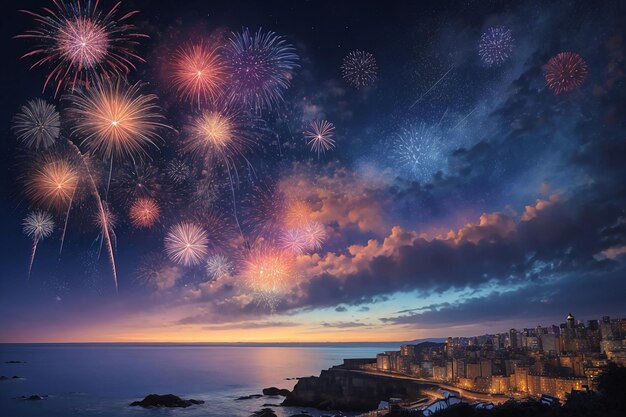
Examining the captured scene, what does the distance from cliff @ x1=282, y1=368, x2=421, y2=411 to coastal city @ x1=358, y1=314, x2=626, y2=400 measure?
12858 millimetres

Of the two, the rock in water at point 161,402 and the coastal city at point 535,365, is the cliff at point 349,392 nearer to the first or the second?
the coastal city at point 535,365

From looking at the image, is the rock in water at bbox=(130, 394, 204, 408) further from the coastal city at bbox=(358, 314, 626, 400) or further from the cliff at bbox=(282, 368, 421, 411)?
the coastal city at bbox=(358, 314, 626, 400)

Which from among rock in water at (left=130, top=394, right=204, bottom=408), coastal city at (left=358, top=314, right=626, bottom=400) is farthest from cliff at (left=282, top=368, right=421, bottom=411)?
rock in water at (left=130, top=394, right=204, bottom=408)

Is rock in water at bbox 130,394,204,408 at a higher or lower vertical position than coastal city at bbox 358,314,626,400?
lower

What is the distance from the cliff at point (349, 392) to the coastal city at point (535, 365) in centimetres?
1286

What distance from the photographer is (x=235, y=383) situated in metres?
141

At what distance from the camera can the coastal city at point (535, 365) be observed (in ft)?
241

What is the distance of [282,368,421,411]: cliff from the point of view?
8556 centimetres

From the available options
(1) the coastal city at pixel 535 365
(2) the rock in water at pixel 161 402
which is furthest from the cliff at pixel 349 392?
(2) the rock in water at pixel 161 402

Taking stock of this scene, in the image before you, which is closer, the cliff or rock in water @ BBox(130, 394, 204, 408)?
the cliff

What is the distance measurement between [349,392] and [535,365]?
121ft

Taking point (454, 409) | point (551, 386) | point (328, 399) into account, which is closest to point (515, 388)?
point (551, 386)

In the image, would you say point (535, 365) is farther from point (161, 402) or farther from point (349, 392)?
point (161, 402)

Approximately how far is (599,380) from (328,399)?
64.0 metres
